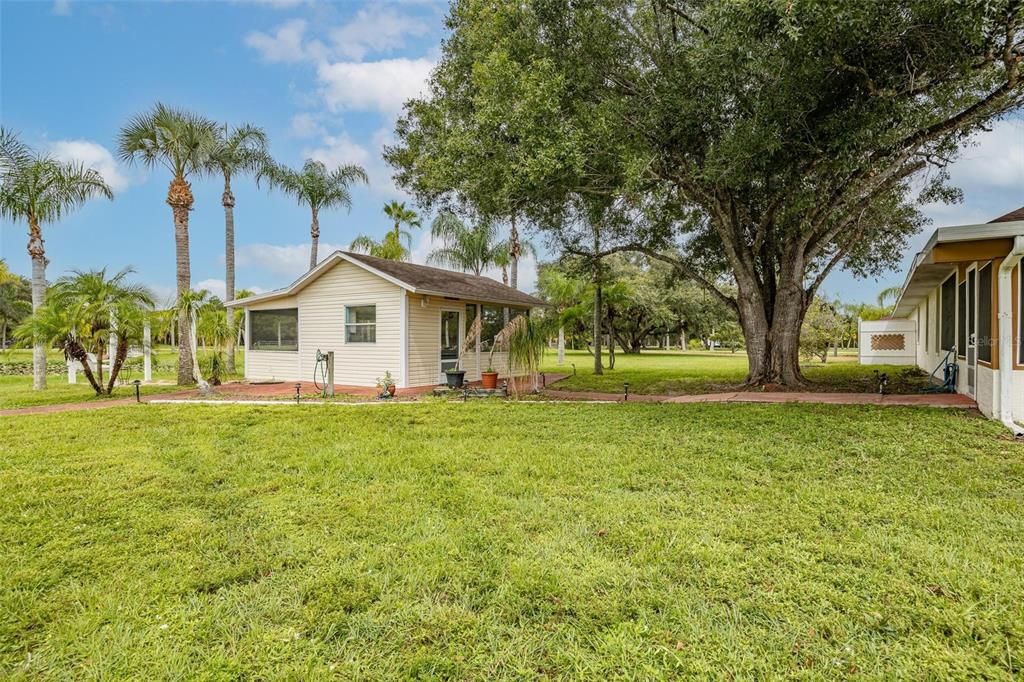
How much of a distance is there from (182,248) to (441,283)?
25.6 feet

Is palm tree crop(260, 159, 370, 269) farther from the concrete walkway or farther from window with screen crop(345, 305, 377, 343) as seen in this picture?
the concrete walkway

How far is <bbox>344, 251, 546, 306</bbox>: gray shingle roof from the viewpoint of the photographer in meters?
13.5

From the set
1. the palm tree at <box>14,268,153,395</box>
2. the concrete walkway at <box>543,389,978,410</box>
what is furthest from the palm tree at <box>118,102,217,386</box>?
the concrete walkway at <box>543,389,978,410</box>

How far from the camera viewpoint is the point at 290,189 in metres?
21.1

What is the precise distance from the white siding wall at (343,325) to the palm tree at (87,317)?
162 inches

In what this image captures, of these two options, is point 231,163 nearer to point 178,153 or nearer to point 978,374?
point 178,153

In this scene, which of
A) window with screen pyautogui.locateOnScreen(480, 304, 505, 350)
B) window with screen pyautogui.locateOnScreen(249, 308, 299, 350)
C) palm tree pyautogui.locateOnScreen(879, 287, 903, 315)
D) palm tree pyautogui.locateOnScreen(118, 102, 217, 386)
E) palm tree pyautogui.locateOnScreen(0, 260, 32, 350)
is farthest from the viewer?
palm tree pyautogui.locateOnScreen(0, 260, 32, 350)

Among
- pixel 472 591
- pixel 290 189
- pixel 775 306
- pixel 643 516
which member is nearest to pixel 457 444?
pixel 643 516

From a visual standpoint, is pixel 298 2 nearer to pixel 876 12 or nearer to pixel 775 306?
pixel 876 12

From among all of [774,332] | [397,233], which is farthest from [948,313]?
[397,233]

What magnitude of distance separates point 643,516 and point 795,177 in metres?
8.38

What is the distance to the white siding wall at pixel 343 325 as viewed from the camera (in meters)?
13.4

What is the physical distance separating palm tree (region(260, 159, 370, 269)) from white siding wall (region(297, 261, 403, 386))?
6.41 metres

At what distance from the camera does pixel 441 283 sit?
14.9m
